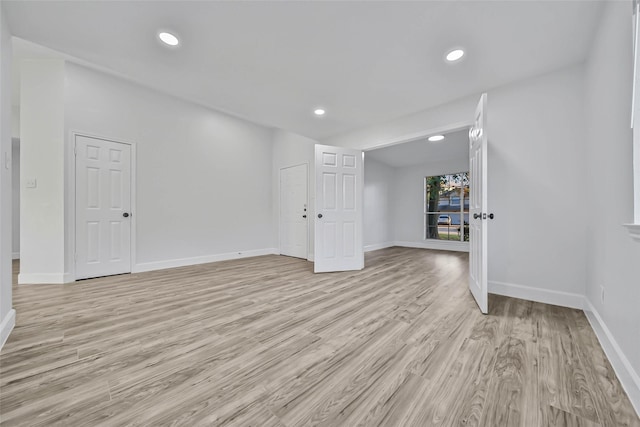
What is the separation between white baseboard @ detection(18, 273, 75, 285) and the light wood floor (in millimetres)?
545

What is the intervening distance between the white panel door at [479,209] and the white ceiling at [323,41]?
0.55 metres

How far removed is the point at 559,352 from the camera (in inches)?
66.2

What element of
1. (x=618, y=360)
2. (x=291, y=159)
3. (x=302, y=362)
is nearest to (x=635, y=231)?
(x=618, y=360)

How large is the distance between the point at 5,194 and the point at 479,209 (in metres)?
4.02

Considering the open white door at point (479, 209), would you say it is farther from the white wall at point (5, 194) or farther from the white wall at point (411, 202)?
the white wall at point (411, 202)

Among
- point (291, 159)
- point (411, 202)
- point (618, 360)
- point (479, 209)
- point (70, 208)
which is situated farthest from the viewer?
point (411, 202)

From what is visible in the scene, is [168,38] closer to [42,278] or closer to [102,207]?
[102,207]

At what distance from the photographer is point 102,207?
3.77 meters

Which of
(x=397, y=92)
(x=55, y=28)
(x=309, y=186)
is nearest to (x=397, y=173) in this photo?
(x=309, y=186)

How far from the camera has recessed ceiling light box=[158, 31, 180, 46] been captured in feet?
7.91

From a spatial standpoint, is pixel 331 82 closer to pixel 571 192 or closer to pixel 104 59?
pixel 104 59

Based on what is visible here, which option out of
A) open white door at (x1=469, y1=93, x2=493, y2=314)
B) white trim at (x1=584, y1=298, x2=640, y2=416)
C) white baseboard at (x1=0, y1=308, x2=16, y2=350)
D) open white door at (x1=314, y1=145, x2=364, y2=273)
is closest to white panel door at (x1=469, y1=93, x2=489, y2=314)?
open white door at (x1=469, y1=93, x2=493, y2=314)

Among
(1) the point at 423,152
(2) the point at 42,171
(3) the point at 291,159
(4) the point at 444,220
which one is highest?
(1) the point at 423,152

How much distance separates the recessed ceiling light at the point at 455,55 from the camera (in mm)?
2426
